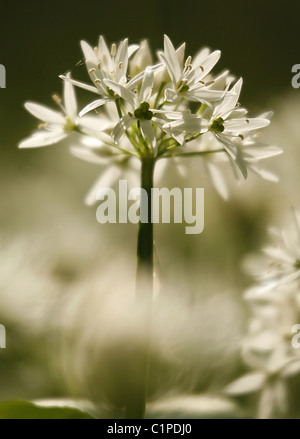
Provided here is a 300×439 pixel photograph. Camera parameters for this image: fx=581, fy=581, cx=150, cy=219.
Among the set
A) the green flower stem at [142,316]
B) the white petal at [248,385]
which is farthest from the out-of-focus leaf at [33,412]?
the white petal at [248,385]

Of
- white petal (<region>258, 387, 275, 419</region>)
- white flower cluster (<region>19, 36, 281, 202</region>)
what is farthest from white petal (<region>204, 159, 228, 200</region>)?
white petal (<region>258, 387, 275, 419</region>)

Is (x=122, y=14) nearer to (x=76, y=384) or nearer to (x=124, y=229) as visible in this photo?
(x=124, y=229)

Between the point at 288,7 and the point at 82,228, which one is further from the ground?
the point at 288,7

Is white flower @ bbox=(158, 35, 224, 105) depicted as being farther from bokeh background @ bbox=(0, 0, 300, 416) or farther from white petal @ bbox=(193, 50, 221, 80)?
bokeh background @ bbox=(0, 0, 300, 416)

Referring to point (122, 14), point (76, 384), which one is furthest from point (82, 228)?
point (122, 14)

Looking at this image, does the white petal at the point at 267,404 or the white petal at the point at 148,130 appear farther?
the white petal at the point at 267,404

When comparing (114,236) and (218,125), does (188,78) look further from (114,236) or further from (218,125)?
(114,236)

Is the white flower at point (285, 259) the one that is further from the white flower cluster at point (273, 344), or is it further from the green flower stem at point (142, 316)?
the green flower stem at point (142, 316)
